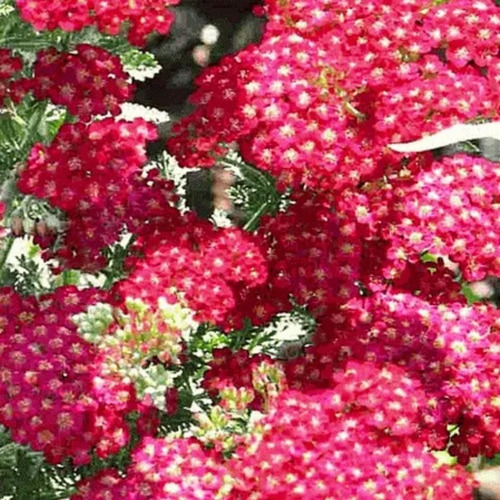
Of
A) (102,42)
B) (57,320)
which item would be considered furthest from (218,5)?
(57,320)

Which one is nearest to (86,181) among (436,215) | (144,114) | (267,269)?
(267,269)

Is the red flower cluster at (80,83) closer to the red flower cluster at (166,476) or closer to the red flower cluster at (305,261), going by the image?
the red flower cluster at (305,261)

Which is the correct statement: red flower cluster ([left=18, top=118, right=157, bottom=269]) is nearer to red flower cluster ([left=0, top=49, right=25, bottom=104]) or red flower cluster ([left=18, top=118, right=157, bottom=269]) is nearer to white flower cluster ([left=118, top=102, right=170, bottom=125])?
red flower cluster ([left=0, top=49, right=25, bottom=104])

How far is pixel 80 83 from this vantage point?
2217 millimetres

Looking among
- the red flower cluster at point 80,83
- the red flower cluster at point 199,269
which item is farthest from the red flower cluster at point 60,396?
the red flower cluster at point 80,83

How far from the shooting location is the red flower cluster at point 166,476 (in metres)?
1.89

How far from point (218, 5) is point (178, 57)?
0.20 meters

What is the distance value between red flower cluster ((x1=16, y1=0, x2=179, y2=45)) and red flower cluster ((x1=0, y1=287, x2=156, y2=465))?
1.62 feet

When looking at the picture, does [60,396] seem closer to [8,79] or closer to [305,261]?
[305,261]

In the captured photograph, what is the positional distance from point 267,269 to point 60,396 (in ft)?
1.45

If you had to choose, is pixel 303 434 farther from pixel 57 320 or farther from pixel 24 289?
pixel 24 289

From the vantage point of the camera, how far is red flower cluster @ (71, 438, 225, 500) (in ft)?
6.19

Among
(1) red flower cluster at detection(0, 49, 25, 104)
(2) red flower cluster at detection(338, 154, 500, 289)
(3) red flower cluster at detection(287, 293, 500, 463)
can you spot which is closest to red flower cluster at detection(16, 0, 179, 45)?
(1) red flower cluster at detection(0, 49, 25, 104)

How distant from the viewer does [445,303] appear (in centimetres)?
220
